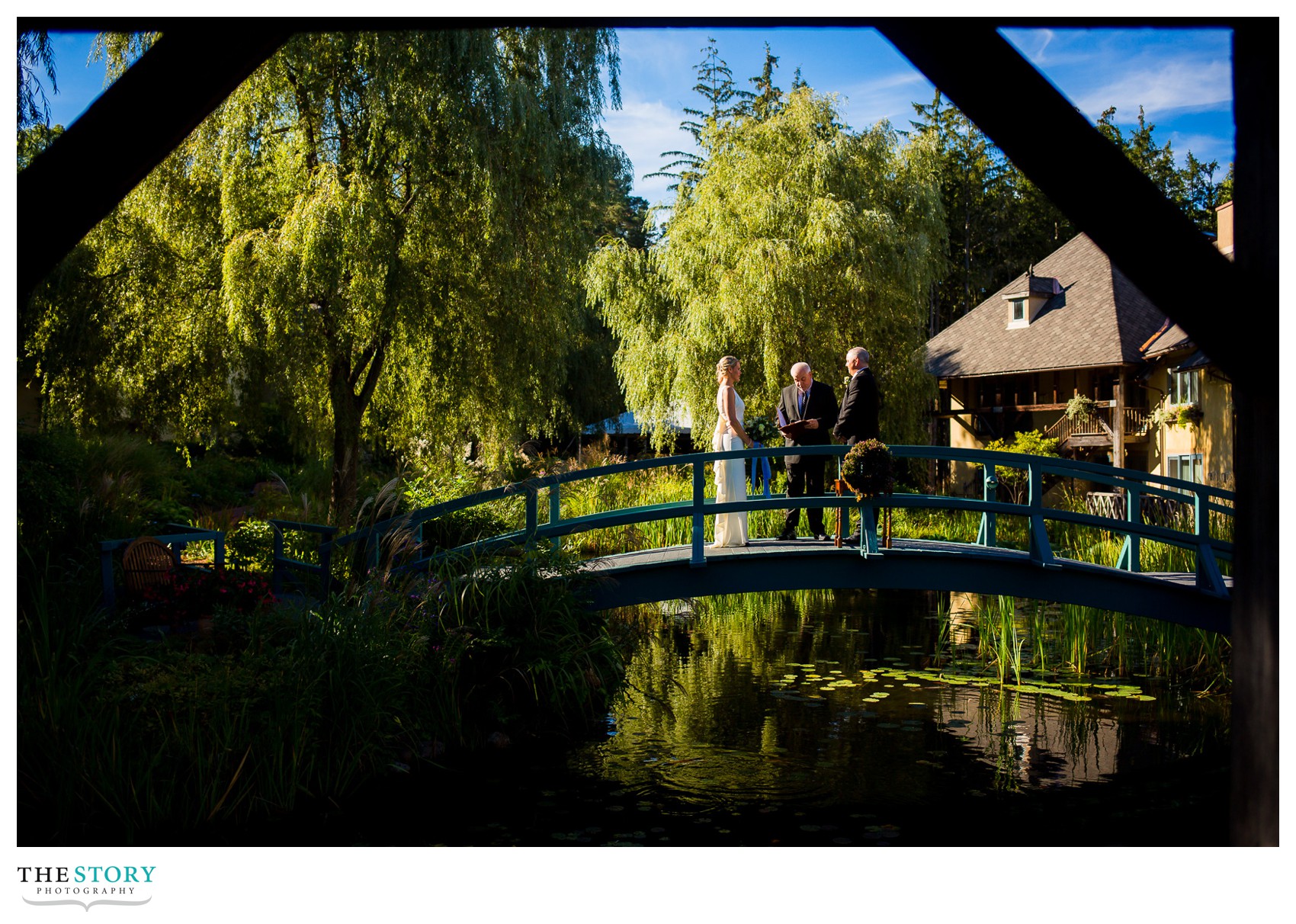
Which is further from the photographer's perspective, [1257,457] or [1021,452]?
[1021,452]

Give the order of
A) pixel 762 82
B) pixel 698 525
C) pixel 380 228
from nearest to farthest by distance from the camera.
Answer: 1. pixel 698 525
2. pixel 380 228
3. pixel 762 82

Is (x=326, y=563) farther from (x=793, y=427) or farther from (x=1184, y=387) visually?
(x=1184, y=387)

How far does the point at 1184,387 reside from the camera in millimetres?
19094

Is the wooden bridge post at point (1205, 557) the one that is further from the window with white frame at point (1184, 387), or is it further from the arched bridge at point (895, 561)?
the window with white frame at point (1184, 387)

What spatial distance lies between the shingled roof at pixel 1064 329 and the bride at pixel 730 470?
1545cm

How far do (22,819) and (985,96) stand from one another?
18.0ft

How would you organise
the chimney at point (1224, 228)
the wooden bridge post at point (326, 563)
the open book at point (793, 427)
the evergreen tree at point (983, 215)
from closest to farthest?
the wooden bridge post at point (326, 563) < the open book at point (793, 427) < the chimney at point (1224, 228) < the evergreen tree at point (983, 215)

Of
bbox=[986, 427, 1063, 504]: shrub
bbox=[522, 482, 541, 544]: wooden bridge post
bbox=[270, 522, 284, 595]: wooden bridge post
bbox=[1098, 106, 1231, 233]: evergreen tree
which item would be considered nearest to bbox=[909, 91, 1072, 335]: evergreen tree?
bbox=[1098, 106, 1231, 233]: evergreen tree

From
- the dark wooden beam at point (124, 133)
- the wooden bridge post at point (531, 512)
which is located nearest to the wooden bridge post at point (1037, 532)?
the wooden bridge post at point (531, 512)

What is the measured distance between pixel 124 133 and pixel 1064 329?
23505mm

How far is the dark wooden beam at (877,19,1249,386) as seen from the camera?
105 inches

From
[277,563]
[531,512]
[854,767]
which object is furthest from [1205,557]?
[277,563]

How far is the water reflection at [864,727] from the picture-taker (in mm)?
6230
